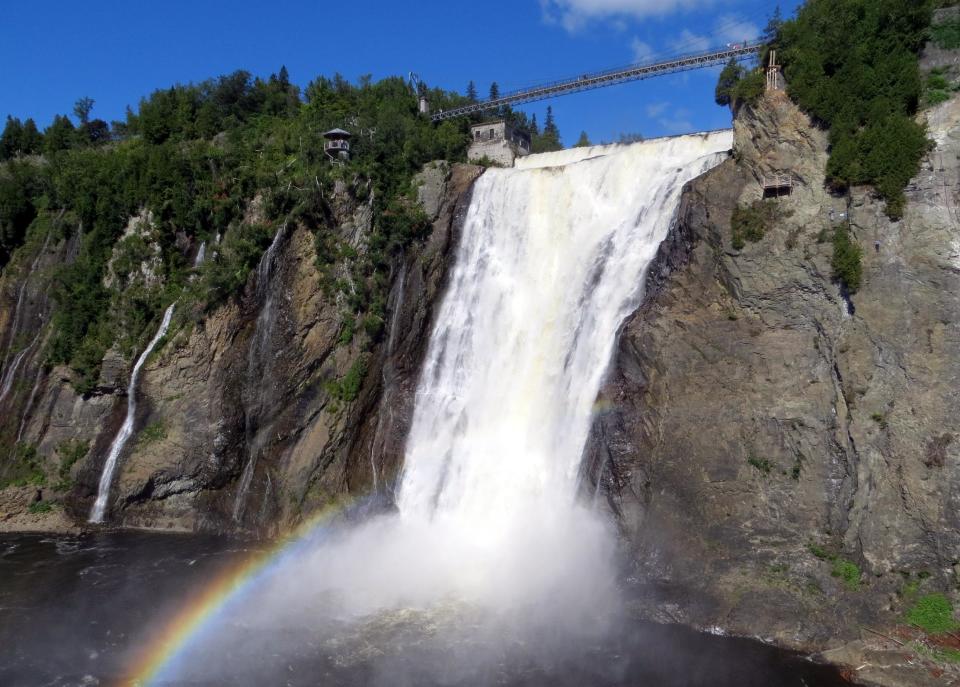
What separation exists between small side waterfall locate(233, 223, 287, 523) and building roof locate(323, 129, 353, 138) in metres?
6.83

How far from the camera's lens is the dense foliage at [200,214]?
31391 mm

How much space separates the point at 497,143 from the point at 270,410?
779 inches

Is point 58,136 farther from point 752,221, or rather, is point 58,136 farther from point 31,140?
point 752,221

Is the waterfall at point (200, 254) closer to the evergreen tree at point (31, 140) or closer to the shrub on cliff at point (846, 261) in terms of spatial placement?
the shrub on cliff at point (846, 261)

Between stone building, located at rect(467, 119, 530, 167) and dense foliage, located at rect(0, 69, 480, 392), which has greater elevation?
stone building, located at rect(467, 119, 530, 167)

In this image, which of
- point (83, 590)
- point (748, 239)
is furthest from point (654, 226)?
point (83, 590)

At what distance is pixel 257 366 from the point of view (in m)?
30.3

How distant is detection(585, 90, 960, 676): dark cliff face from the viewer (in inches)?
736

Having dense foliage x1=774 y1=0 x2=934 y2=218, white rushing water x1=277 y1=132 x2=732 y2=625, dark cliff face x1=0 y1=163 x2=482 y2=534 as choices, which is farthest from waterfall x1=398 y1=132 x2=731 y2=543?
dense foliage x1=774 y1=0 x2=934 y2=218

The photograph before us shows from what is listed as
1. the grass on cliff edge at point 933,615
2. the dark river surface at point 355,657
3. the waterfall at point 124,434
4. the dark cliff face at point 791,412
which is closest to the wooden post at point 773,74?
the dark cliff face at point 791,412

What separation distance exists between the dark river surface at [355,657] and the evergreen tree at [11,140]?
47.9 meters

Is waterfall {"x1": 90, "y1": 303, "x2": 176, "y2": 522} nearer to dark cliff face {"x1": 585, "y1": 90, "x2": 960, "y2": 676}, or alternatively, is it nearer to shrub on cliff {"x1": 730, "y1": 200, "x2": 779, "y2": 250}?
dark cliff face {"x1": 585, "y1": 90, "x2": 960, "y2": 676}

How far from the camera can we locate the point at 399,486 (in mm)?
27391

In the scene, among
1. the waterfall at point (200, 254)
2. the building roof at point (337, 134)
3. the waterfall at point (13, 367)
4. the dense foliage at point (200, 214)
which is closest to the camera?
the dense foliage at point (200, 214)
